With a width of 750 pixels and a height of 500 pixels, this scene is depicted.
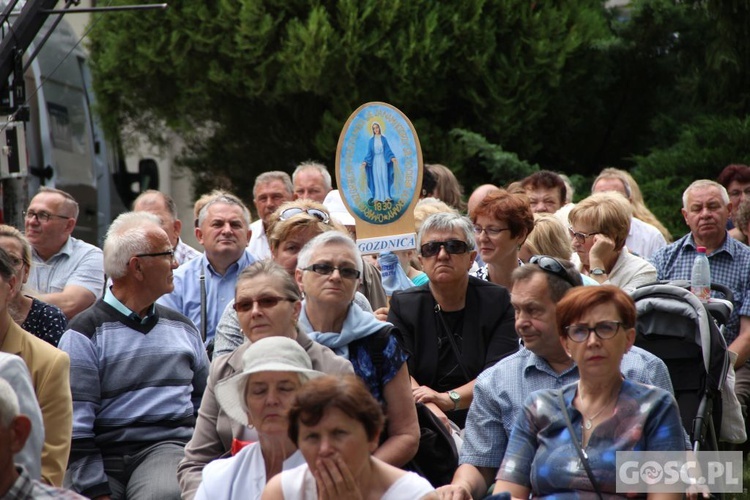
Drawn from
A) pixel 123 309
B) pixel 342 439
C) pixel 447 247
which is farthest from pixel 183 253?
pixel 342 439

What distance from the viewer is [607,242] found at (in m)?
7.29

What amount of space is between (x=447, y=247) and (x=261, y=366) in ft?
→ 6.87

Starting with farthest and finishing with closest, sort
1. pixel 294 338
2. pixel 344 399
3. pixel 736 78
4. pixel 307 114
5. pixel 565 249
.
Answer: pixel 307 114
pixel 736 78
pixel 565 249
pixel 294 338
pixel 344 399

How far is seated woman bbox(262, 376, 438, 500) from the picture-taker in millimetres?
4027

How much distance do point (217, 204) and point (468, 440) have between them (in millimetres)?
3394

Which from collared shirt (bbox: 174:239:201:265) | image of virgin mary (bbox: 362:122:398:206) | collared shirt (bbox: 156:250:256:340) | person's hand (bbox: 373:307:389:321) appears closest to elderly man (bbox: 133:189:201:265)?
collared shirt (bbox: 174:239:201:265)

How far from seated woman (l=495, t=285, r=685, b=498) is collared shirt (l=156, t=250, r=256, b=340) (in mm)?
3231

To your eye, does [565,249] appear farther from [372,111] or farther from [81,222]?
[81,222]

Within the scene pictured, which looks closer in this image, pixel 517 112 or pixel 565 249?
pixel 565 249

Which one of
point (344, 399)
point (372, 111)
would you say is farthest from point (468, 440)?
point (372, 111)

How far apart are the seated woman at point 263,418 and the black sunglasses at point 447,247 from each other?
1877 millimetres

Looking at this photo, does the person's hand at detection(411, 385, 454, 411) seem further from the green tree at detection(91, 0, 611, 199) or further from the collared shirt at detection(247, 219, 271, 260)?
the green tree at detection(91, 0, 611, 199)

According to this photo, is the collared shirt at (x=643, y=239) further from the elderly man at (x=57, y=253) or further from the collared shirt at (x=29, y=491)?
the collared shirt at (x=29, y=491)

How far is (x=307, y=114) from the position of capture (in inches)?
576
